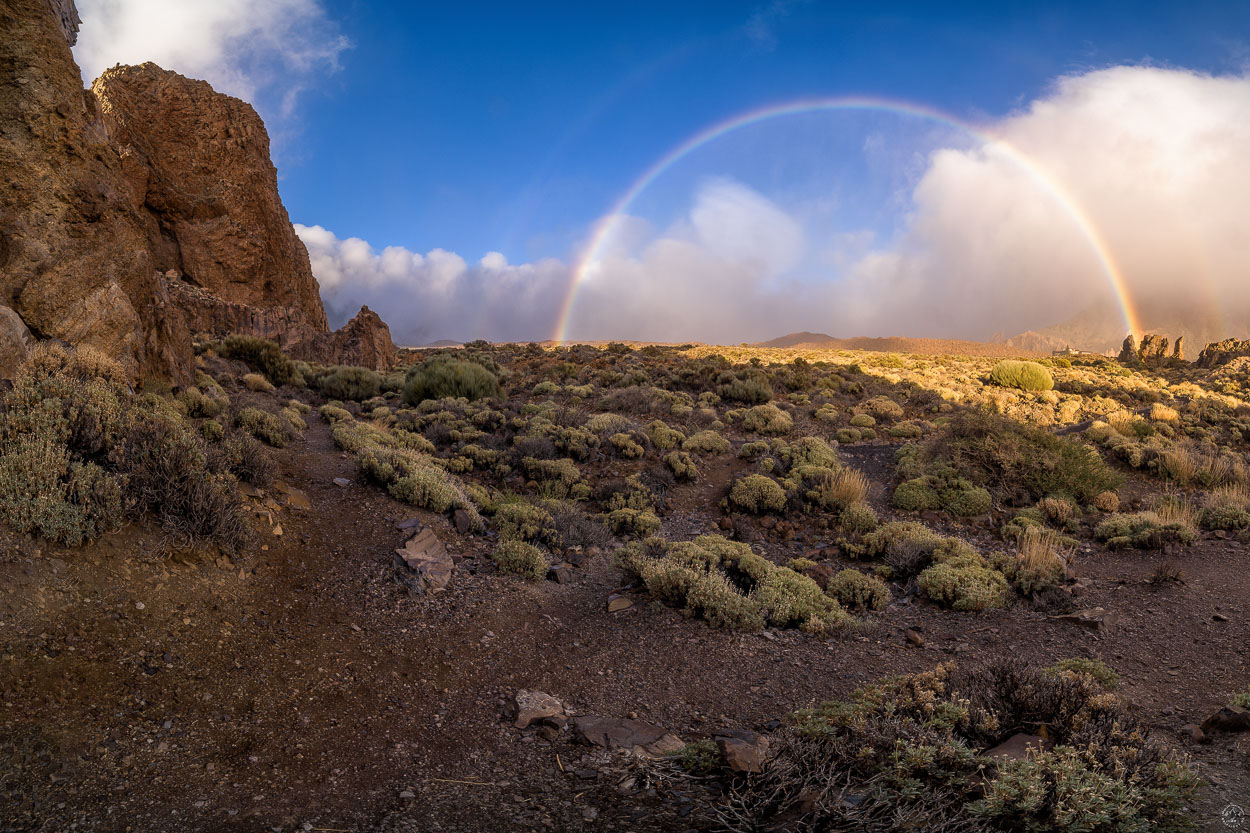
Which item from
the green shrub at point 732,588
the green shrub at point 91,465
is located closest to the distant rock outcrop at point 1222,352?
the green shrub at point 732,588

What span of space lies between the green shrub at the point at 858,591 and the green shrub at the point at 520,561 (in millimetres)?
3610

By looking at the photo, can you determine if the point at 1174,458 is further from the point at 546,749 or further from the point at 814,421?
the point at 546,749

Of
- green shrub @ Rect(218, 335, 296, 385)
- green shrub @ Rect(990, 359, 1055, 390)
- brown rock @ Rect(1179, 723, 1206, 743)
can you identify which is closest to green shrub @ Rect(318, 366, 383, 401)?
green shrub @ Rect(218, 335, 296, 385)

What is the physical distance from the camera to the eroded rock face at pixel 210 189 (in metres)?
32.0

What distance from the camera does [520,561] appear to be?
743 cm

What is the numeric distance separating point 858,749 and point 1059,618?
4.65m

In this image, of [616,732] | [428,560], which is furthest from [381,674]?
[616,732]

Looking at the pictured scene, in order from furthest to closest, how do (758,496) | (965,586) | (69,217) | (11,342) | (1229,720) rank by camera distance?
(758,496)
(965,586)
(69,217)
(11,342)
(1229,720)

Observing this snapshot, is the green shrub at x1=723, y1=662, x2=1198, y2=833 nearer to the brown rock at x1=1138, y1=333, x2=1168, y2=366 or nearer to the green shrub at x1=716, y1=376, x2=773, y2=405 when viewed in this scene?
the green shrub at x1=716, y1=376, x2=773, y2=405

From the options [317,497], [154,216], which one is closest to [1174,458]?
[317,497]

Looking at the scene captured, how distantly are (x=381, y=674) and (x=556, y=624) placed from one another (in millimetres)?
1933

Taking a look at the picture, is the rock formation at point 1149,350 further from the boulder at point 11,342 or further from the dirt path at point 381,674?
the boulder at point 11,342

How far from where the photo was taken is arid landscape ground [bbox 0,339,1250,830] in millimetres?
3680

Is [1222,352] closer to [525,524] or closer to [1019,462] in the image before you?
[1019,462]
